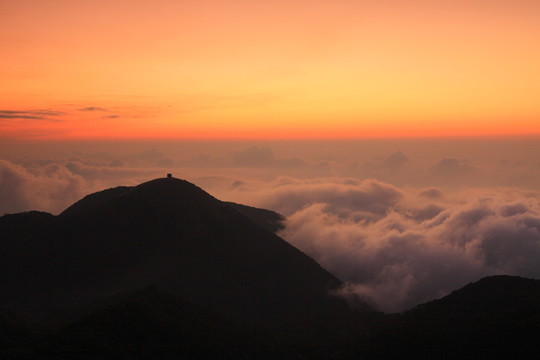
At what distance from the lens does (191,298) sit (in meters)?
113

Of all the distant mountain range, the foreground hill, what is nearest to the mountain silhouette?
the distant mountain range

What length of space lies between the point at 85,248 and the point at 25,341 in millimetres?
57708

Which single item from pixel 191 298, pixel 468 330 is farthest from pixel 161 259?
pixel 468 330

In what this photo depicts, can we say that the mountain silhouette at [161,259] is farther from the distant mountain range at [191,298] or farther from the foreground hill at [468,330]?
the foreground hill at [468,330]

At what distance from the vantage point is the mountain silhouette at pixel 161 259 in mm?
115688

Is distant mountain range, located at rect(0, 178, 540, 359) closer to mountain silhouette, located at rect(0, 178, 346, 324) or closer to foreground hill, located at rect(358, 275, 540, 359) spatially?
foreground hill, located at rect(358, 275, 540, 359)

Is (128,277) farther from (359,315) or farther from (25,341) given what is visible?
(359,315)

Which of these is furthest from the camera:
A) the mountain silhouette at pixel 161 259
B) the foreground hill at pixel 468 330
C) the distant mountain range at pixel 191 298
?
the mountain silhouette at pixel 161 259

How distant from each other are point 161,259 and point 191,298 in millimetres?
18022

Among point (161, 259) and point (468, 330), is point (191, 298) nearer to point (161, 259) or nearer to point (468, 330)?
point (161, 259)

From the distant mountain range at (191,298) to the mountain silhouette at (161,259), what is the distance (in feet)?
1.21

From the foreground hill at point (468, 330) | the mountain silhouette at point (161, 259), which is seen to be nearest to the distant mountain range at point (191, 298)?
the foreground hill at point (468, 330)

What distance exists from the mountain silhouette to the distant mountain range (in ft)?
1.21

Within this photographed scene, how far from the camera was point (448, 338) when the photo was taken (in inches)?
3044
